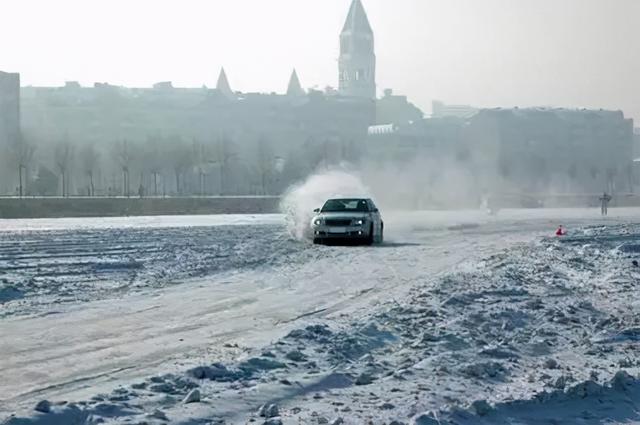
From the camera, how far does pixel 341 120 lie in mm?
152375

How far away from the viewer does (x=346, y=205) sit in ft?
111

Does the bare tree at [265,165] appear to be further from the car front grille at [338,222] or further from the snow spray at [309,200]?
the car front grille at [338,222]

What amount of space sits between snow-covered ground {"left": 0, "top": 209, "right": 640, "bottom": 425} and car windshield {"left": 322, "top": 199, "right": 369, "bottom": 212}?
9903 mm

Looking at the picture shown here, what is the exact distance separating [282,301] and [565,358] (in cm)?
605

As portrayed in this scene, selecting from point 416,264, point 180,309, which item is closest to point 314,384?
point 180,309

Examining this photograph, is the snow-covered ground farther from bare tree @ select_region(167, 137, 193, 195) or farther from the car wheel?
bare tree @ select_region(167, 137, 193, 195)

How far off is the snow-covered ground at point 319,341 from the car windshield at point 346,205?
390 inches

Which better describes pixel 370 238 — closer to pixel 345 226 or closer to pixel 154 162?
pixel 345 226

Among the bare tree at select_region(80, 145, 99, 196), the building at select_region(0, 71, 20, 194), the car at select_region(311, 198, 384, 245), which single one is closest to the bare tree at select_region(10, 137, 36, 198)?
the building at select_region(0, 71, 20, 194)

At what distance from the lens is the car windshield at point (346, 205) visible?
1321 inches

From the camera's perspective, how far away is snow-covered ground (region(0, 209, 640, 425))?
27.7 ft

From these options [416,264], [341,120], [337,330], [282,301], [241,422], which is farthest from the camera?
[341,120]

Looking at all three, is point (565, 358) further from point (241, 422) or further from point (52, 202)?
point (52, 202)

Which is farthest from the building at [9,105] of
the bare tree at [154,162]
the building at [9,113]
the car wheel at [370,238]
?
the car wheel at [370,238]
